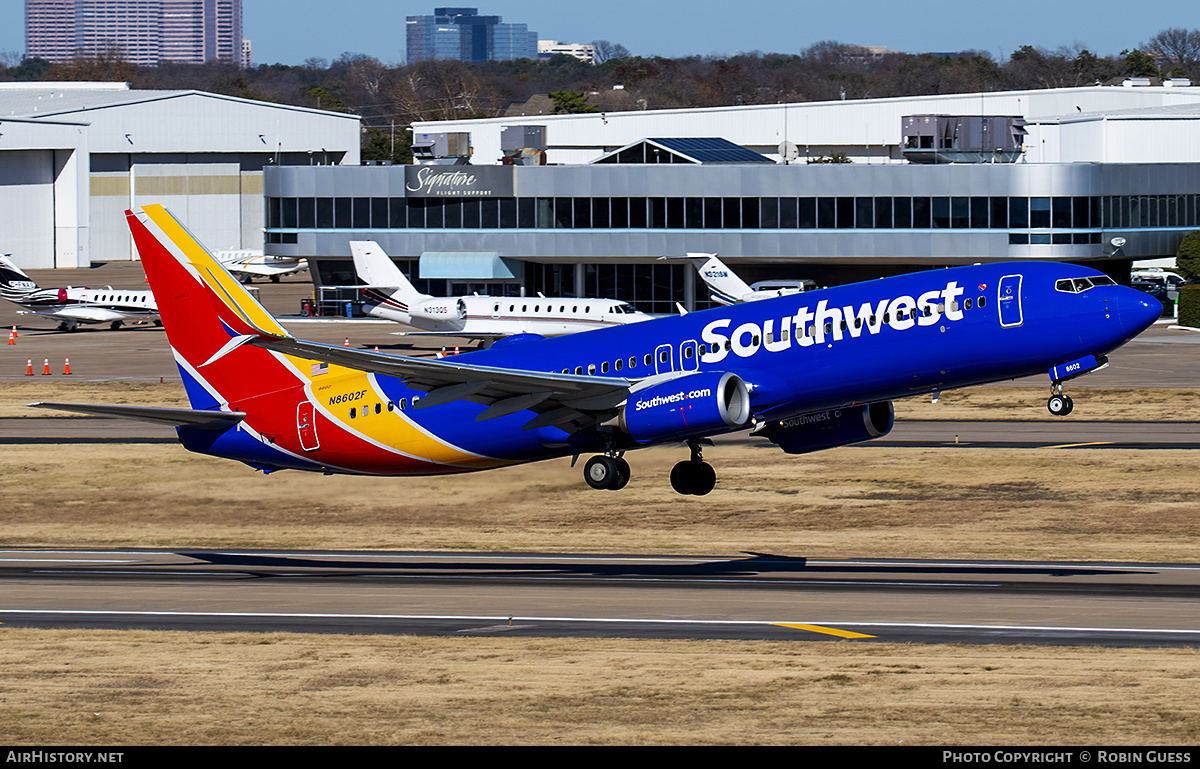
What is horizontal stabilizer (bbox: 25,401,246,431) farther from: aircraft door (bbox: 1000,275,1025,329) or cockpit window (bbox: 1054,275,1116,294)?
cockpit window (bbox: 1054,275,1116,294)

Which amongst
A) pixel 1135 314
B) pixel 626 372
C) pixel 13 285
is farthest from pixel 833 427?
pixel 13 285

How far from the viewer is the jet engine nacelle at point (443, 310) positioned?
356ft

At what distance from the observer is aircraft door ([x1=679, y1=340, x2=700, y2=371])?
39.3 meters

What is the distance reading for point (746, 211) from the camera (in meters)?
132

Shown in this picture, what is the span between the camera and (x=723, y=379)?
122 feet

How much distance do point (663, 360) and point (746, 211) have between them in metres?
93.9

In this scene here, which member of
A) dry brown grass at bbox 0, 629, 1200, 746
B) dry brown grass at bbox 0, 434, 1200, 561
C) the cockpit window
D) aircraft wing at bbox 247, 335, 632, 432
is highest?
the cockpit window

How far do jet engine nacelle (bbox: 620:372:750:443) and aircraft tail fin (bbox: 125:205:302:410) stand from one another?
11.7 meters

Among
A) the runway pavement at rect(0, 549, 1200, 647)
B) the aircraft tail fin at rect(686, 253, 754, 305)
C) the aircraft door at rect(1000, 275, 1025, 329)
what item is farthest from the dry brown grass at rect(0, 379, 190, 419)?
the aircraft door at rect(1000, 275, 1025, 329)

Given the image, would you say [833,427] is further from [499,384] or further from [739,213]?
[739,213]

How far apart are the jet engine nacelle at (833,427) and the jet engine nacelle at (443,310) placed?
68.3 meters

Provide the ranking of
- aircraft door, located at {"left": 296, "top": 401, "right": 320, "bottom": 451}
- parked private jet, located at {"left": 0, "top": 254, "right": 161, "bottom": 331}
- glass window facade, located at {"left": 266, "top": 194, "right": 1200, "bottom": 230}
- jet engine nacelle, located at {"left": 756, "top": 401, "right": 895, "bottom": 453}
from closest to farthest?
jet engine nacelle, located at {"left": 756, "top": 401, "right": 895, "bottom": 453}, aircraft door, located at {"left": 296, "top": 401, "right": 320, "bottom": 451}, glass window facade, located at {"left": 266, "top": 194, "right": 1200, "bottom": 230}, parked private jet, located at {"left": 0, "top": 254, "right": 161, "bottom": 331}

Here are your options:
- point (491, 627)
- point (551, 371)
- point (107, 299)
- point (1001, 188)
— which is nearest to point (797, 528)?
point (551, 371)

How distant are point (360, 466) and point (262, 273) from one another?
145323 mm
